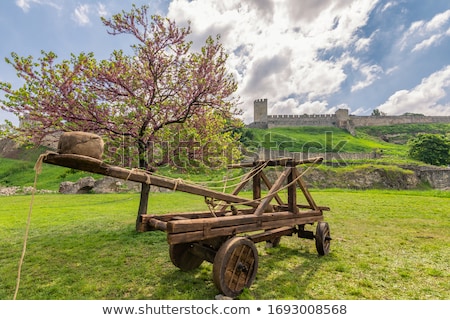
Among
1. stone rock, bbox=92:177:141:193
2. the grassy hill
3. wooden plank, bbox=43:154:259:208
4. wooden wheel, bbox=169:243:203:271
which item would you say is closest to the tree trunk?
wooden wheel, bbox=169:243:203:271

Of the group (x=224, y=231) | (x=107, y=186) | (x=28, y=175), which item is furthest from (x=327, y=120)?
(x=224, y=231)

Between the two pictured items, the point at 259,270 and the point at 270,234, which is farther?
the point at 270,234

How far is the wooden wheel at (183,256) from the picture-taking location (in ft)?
18.8

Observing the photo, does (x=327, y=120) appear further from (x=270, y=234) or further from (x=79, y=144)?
(x=79, y=144)

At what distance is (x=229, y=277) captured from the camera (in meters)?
4.55

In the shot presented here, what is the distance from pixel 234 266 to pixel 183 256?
165 cm

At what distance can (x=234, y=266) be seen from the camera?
470 cm

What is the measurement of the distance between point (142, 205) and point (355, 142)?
3645 inches

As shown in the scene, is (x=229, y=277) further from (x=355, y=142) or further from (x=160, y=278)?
(x=355, y=142)

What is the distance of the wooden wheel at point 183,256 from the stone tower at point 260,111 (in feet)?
355

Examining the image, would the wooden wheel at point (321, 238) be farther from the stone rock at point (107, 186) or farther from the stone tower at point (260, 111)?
the stone tower at point (260, 111)

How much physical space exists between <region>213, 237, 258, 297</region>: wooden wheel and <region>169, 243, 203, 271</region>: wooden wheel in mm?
1399

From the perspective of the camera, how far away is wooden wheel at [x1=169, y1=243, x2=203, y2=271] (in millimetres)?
5742

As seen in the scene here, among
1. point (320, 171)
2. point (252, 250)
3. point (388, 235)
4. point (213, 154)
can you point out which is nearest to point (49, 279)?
point (252, 250)
